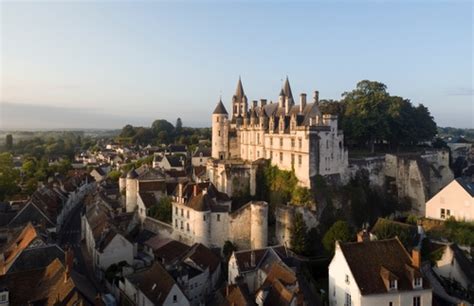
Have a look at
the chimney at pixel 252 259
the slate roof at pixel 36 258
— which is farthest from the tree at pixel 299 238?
the slate roof at pixel 36 258

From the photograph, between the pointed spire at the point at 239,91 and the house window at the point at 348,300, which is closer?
the house window at the point at 348,300

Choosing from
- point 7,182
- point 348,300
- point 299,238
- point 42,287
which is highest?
point 7,182

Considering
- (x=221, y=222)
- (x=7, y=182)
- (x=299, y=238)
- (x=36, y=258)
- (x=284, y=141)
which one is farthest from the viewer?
(x=7, y=182)

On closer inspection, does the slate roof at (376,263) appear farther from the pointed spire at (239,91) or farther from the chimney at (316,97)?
the pointed spire at (239,91)

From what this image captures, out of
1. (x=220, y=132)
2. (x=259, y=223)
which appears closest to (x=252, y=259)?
(x=259, y=223)

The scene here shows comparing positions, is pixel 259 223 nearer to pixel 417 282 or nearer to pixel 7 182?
pixel 417 282

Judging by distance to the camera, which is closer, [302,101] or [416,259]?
[416,259]

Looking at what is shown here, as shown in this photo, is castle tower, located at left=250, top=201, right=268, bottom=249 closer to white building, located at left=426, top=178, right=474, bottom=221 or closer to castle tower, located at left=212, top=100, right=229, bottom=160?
white building, located at left=426, top=178, right=474, bottom=221

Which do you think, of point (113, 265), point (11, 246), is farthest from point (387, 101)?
point (11, 246)
